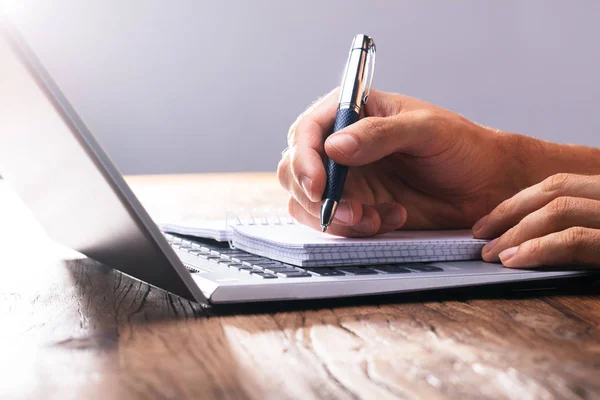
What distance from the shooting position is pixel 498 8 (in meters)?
4.26

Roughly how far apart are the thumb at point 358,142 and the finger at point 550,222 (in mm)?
142

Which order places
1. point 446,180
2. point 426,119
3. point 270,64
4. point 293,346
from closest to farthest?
1. point 293,346
2. point 426,119
3. point 446,180
4. point 270,64

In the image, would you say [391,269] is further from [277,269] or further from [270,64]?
[270,64]

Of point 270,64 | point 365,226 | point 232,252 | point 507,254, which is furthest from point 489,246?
point 270,64

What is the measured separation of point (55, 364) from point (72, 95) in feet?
12.3

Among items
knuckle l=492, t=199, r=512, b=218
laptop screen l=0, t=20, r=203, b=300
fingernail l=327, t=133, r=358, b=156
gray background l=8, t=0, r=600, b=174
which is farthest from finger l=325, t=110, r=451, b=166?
gray background l=8, t=0, r=600, b=174

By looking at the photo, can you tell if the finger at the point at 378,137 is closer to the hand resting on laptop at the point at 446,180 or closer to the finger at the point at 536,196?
the hand resting on laptop at the point at 446,180

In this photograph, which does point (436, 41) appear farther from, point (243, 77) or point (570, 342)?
point (570, 342)

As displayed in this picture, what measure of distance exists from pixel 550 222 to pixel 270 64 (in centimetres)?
353

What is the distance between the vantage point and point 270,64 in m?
4.06

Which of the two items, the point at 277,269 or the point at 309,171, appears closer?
the point at 277,269

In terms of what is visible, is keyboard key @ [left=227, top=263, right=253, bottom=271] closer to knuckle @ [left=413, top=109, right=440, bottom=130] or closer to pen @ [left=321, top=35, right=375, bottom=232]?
pen @ [left=321, top=35, right=375, bottom=232]

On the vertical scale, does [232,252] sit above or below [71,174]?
below

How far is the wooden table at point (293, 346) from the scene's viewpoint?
329 mm
